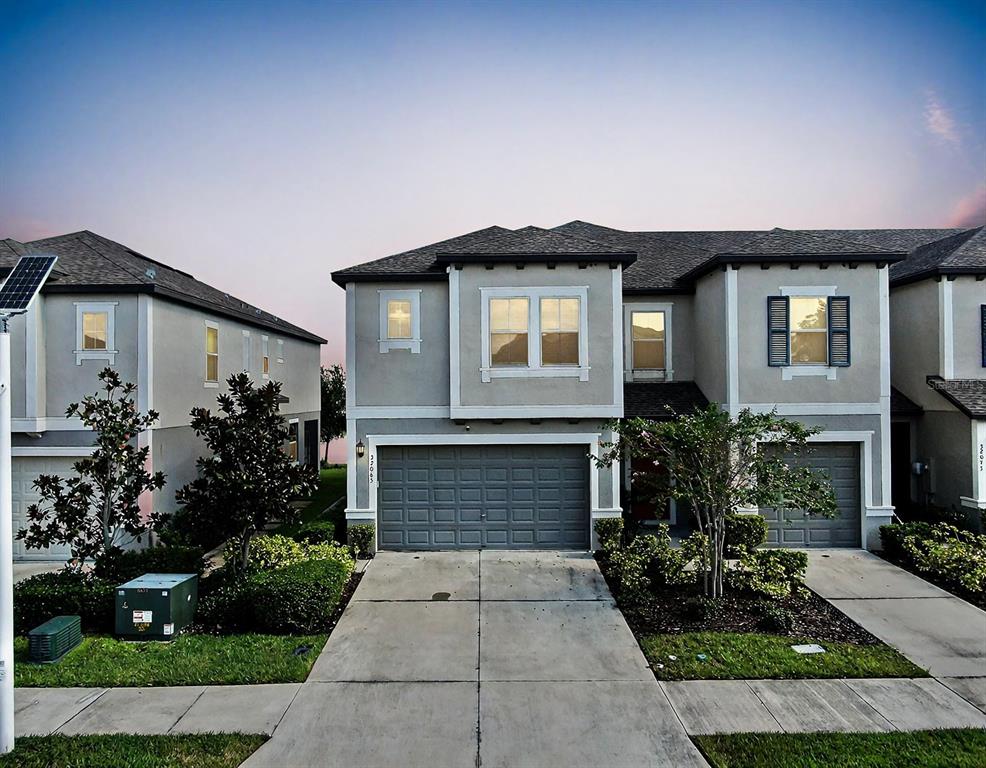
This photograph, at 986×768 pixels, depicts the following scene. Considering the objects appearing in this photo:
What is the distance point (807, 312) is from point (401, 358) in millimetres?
8758

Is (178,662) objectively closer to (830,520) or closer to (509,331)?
(509,331)

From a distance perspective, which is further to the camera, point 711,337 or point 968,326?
point 711,337

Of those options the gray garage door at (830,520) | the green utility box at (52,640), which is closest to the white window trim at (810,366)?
the gray garage door at (830,520)

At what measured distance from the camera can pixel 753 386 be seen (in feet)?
A: 39.2

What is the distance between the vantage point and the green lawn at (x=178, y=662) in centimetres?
641

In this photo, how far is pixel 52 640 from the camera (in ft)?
22.4

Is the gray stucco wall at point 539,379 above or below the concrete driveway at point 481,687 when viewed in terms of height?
above

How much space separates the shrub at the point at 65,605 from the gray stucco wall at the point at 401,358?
18.0 ft

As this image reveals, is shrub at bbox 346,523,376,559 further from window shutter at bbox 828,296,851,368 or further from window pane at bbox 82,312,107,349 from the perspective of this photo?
window shutter at bbox 828,296,851,368

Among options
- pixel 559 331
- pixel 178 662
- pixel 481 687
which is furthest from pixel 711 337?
pixel 178 662

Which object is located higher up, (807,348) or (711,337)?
(711,337)

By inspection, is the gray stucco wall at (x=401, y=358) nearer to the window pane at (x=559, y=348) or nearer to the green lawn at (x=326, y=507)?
the window pane at (x=559, y=348)

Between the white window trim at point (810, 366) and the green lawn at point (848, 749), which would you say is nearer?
the green lawn at point (848, 749)

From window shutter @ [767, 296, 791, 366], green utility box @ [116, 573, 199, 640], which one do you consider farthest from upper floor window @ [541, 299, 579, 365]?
green utility box @ [116, 573, 199, 640]
